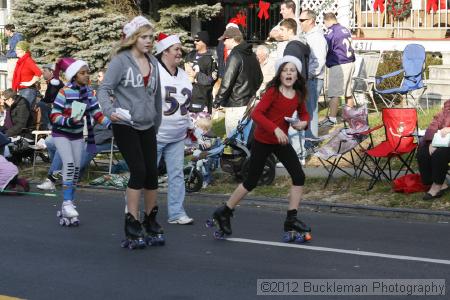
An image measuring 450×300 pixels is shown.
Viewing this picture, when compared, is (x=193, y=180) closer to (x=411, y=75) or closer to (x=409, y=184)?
(x=409, y=184)

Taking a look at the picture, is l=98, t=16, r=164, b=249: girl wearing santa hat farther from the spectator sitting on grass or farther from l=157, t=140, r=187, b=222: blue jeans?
the spectator sitting on grass

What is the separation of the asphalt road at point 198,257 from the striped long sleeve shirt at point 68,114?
102cm

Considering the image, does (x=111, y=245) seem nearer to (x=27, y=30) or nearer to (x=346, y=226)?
(x=346, y=226)

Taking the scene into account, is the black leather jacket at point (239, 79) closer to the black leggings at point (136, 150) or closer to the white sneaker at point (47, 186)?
the white sneaker at point (47, 186)

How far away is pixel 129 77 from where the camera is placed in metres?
9.24

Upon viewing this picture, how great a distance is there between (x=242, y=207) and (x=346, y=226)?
1946 millimetres

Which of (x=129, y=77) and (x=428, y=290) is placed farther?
(x=129, y=77)

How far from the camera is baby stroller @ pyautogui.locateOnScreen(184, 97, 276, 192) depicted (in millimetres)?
13242

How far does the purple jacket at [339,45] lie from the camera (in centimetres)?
1684

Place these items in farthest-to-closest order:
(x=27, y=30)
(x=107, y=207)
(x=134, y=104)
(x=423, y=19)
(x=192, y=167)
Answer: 1. (x=27, y=30)
2. (x=423, y=19)
3. (x=192, y=167)
4. (x=107, y=207)
5. (x=134, y=104)

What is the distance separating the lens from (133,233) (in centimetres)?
932

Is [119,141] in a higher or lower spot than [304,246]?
higher

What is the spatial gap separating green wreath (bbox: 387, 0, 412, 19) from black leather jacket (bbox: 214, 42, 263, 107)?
28.6ft

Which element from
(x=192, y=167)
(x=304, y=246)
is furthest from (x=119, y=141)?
(x=192, y=167)
